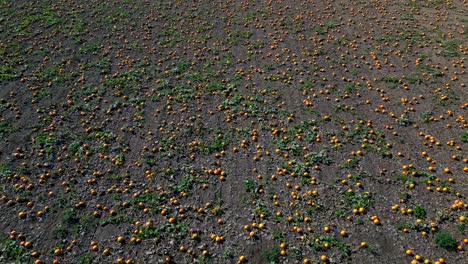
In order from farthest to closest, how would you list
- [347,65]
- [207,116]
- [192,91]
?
[347,65] < [192,91] < [207,116]

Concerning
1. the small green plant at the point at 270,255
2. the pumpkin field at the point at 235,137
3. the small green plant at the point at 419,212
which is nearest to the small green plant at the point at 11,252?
the pumpkin field at the point at 235,137

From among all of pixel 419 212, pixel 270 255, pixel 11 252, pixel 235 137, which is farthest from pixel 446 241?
pixel 11 252

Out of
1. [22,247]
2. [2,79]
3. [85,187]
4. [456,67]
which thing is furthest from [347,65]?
[2,79]

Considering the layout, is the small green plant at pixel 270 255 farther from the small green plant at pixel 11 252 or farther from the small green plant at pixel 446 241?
the small green plant at pixel 11 252

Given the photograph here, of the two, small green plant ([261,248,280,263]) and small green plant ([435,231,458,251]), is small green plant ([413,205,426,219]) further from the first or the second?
small green plant ([261,248,280,263])

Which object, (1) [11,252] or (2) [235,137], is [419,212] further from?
(1) [11,252]

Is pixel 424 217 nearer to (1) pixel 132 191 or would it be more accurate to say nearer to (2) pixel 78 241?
(1) pixel 132 191
